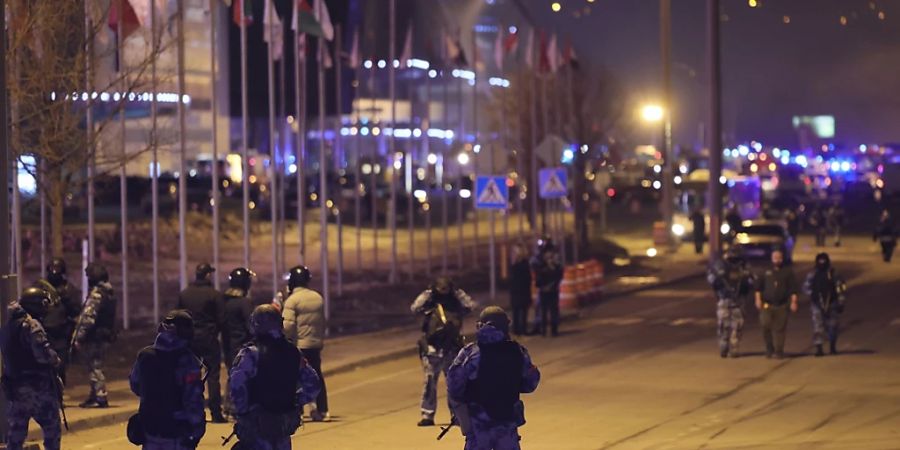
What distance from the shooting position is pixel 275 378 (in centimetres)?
930

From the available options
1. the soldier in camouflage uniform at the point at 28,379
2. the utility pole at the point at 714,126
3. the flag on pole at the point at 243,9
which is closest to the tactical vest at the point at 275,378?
the soldier in camouflage uniform at the point at 28,379

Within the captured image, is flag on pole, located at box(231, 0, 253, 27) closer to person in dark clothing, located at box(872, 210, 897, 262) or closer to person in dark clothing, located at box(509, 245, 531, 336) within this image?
person in dark clothing, located at box(509, 245, 531, 336)

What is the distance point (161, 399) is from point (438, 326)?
6135 millimetres

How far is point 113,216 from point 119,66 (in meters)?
35.7

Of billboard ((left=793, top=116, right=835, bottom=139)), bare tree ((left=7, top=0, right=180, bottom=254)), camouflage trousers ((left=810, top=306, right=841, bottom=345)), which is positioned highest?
billboard ((left=793, top=116, right=835, bottom=139))

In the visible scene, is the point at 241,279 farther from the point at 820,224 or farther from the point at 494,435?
the point at 820,224

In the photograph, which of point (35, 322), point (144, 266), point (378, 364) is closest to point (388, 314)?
point (378, 364)

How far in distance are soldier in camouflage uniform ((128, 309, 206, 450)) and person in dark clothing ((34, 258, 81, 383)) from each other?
5250 millimetres

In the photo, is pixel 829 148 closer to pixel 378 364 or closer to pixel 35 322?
pixel 378 364

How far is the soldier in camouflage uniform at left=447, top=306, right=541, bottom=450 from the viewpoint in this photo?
9.77m

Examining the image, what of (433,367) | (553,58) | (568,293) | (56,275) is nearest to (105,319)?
(56,275)

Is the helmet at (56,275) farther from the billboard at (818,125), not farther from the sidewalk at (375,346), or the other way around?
the billboard at (818,125)

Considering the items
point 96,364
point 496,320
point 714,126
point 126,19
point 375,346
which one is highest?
point 126,19

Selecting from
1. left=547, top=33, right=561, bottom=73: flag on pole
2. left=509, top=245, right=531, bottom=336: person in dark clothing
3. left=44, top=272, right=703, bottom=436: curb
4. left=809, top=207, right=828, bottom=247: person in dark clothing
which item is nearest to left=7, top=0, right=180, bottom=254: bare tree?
left=44, top=272, right=703, bottom=436: curb
